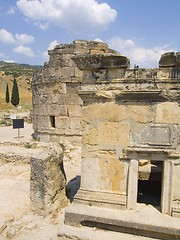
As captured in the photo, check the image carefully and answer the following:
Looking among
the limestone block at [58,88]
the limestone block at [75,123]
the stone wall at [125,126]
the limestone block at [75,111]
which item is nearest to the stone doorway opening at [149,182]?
the stone wall at [125,126]

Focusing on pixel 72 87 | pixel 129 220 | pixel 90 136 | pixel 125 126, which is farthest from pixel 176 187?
pixel 72 87

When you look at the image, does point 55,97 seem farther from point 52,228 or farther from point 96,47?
point 52,228

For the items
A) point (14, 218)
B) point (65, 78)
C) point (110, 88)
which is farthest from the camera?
point (65, 78)

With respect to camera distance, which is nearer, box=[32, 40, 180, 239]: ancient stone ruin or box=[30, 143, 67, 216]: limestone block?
box=[32, 40, 180, 239]: ancient stone ruin

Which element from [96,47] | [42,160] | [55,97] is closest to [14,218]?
[42,160]

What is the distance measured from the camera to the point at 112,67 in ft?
16.0

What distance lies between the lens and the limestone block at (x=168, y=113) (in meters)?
4.64

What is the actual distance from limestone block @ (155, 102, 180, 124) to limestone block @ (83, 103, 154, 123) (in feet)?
0.45

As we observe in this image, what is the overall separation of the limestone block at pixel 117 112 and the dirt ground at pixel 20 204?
2541 mm

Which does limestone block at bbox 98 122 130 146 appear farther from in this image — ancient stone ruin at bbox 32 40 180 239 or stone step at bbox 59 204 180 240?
stone step at bbox 59 204 180 240

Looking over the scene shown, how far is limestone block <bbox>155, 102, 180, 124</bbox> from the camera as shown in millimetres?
4645

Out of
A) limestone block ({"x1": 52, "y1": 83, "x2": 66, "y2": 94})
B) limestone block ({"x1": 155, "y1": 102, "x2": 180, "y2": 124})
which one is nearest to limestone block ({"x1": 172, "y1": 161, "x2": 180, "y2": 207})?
limestone block ({"x1": 155, "y1": 102, "x2": 180, "y2": 124})

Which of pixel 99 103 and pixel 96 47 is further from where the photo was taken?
pixel 96 47

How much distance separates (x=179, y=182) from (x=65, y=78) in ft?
26.9
